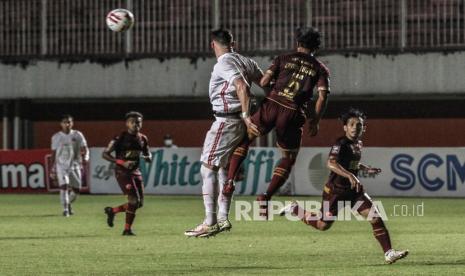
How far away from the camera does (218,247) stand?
1538 centimetres

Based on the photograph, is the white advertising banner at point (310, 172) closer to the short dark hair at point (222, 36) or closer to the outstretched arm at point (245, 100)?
the short dark hair at point (222, 36)

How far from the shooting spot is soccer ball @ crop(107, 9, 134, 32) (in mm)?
25469

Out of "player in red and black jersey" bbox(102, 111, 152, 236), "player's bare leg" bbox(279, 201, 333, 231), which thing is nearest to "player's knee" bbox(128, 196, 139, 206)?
"player in red and black jersey" bbox(102, 111, 152, 236)

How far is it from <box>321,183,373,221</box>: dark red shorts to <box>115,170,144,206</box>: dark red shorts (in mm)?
5250

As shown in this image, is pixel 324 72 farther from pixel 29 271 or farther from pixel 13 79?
pixel 13 79

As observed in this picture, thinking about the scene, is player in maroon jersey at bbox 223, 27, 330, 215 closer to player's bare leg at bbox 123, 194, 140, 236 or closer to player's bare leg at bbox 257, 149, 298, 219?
player's bare leg at bbox 257, 149, 298, 219

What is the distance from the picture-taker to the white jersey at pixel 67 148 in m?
24.8

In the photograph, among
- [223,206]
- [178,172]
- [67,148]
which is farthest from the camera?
[178,172]

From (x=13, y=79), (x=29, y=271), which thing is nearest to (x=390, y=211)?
(x=29, y=271)

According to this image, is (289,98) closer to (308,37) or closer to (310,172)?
(308,37)

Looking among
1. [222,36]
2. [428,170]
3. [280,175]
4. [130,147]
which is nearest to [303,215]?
[280,175]

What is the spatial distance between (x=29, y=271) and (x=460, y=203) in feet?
53.8

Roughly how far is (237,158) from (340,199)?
123 cm

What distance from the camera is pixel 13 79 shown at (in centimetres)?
3753
